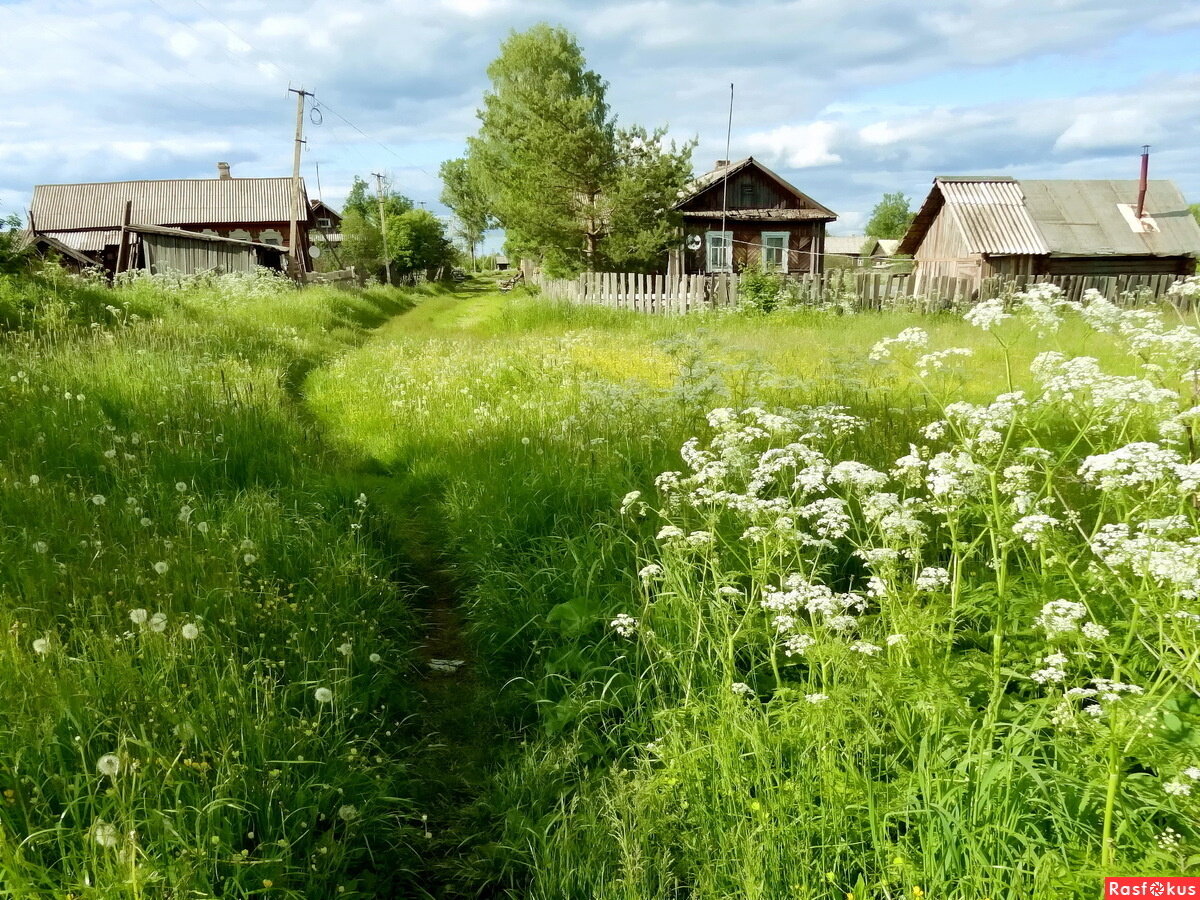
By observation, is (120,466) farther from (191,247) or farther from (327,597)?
(191,247)

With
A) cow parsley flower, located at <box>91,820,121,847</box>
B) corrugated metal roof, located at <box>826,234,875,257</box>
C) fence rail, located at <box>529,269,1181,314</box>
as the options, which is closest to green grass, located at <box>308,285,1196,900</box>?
cow parsley flower, located at <box>91,820,121,847</box>

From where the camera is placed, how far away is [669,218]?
2642cm

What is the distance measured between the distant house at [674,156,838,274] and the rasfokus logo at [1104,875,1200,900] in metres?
30.1

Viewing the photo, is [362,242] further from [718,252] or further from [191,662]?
[191,662]

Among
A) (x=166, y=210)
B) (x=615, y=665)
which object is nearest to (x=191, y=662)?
(x=615, y=665)

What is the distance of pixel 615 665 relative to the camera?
3.62 metres

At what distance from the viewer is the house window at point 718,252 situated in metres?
30.9

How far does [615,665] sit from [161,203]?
→ 5540 cm

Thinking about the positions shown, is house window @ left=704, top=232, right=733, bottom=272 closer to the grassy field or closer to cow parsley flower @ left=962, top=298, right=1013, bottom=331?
the grassy field

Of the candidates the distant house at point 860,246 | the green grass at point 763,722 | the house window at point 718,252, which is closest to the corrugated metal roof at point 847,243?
the distant house at point 860,246

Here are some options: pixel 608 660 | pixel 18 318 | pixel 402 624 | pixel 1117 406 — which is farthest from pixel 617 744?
pixel 18 318

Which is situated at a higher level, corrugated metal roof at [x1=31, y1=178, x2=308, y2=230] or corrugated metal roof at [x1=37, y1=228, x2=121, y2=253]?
corrugated metal roof at [x1=31, y1=178, x2=308, y2=230]

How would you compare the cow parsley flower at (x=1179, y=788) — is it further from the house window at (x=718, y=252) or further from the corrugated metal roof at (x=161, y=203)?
the corrugated metal roof at (x=161, y=203)

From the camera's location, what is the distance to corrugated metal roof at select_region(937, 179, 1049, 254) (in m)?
28.4
